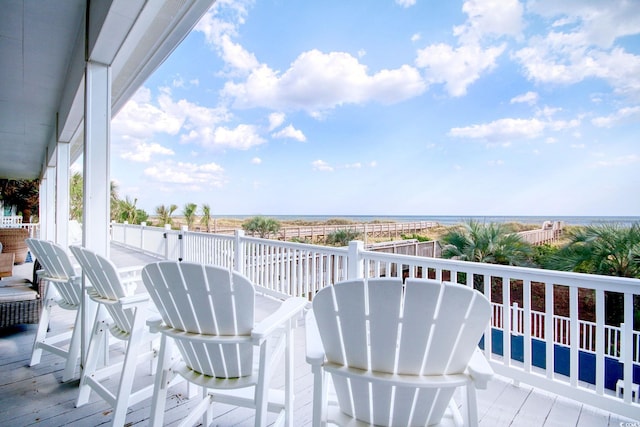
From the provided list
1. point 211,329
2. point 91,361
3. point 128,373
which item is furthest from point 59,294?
point 211,329

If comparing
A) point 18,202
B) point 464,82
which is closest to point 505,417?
point 18,202

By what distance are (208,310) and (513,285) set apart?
10.1m

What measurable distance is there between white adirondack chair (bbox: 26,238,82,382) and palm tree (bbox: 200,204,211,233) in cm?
1527

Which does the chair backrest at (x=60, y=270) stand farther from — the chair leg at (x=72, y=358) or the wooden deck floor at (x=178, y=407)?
the wooden deck floor at (x=178, y=407)

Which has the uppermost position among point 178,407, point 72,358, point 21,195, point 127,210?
point 21,195

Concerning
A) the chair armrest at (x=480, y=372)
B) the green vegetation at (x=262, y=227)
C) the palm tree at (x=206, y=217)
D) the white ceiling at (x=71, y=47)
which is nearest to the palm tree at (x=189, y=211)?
the palm tree at (x=206, y=217)

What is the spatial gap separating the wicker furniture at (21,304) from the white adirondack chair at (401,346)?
124 inches

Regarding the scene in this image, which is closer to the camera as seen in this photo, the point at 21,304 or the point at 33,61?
the point at 21,304

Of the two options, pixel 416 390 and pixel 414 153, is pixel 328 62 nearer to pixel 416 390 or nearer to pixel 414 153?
pixel 414 153

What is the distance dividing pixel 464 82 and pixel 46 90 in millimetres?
25211

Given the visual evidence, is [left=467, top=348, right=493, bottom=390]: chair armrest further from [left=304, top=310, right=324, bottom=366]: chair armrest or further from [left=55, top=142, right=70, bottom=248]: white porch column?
[left=55, top=142, right=70, bottom=248]: white porch column

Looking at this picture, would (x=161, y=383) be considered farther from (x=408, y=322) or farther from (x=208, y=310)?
(x=408, y=322)

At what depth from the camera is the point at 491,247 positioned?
783 centimetres

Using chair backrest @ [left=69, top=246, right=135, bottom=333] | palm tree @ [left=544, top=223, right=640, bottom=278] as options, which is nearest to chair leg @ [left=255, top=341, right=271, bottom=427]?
chair backrest @ [left=69, top=246, right=135, bottom=333]
